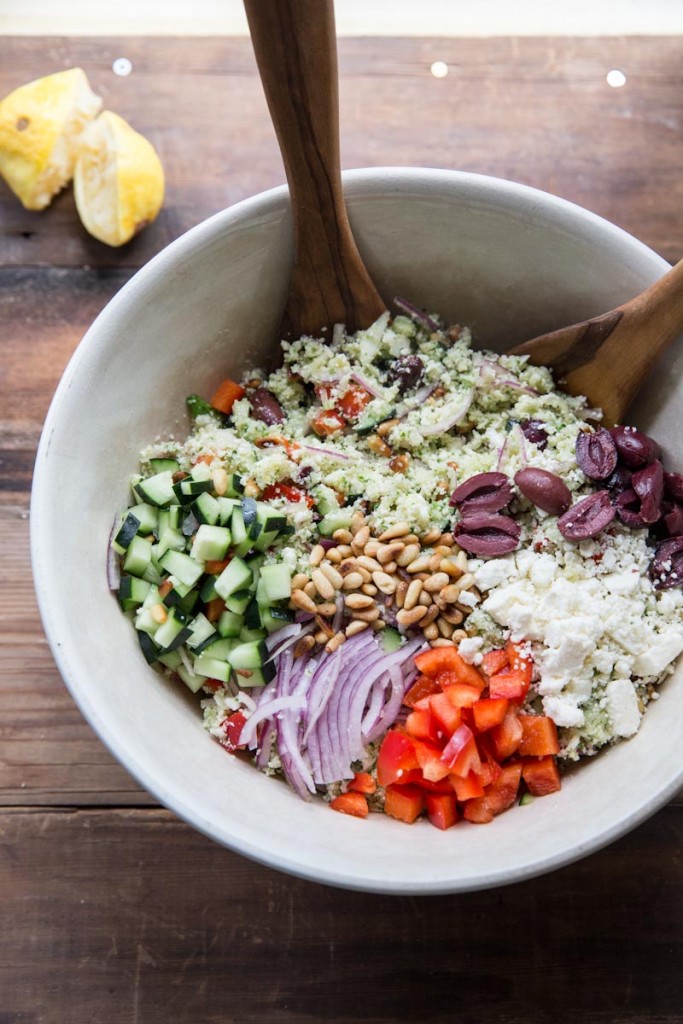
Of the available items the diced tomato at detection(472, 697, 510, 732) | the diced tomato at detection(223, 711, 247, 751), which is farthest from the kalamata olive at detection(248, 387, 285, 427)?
the diced tomato at detection(472, 697, 510, 732)

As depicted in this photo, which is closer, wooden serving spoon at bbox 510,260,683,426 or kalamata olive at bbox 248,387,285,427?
wooden serving spoon at bbox 510,260,683,426

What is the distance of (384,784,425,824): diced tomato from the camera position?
1.62 meters

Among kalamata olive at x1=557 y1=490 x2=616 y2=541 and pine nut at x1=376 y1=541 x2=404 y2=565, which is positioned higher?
kalamata olive at x1=557 y1=490 x2=616 y2=541

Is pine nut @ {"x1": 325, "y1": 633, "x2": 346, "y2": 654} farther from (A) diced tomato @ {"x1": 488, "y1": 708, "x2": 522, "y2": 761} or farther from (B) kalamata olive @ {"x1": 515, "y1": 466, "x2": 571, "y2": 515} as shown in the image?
(B) kalamata olive @ {"x1": 515, "y1": 466, "x2": 571, "y2": 515}

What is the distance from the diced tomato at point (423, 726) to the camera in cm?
161

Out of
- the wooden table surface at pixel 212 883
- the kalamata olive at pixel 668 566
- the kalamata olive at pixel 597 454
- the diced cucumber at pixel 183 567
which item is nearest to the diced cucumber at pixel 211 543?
the diced cucumber at pixel 183 567

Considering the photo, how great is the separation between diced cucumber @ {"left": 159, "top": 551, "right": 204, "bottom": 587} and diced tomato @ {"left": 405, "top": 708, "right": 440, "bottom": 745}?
1.49 feet

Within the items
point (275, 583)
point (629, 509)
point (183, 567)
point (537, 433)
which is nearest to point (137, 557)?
point (183, 567)

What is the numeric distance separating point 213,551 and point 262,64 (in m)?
0.81

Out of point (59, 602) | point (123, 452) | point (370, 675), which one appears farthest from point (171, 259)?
point (370, 675)

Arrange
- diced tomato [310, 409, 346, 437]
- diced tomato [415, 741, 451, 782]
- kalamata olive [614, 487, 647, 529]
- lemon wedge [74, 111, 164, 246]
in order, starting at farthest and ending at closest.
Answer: lemon wedge [74, 111, 164, 246] < diced tomato [310, 409, 346, 437] < kalamata olive [614, 487, 647, 529] < diced tomato [415, 741, 451, 782]

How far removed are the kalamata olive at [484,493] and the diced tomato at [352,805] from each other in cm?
55

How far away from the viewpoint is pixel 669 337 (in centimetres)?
168

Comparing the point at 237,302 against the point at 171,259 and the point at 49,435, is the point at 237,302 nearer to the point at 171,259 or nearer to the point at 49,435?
the point at 171,259
